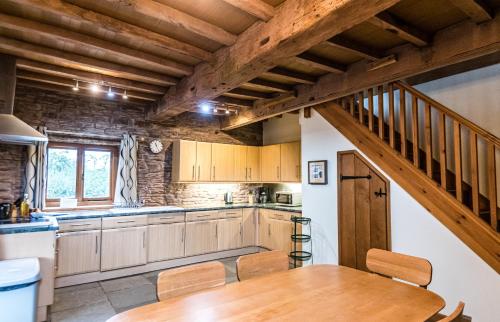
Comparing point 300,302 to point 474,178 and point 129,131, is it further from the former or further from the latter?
point 129,131

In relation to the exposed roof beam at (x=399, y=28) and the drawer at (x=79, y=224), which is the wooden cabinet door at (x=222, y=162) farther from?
the exposed roof beam at (x=399, y=28)

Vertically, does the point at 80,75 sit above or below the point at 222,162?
above

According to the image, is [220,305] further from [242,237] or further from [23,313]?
[242,237]

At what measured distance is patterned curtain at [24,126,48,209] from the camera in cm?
399

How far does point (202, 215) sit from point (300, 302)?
11.9 ft

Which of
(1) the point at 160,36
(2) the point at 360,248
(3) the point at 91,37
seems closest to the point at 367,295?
(2) the point at 360,248

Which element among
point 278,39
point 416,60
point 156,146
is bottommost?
point 156,146

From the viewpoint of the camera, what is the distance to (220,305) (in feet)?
5.03

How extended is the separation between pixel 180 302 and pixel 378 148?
2.90 meters

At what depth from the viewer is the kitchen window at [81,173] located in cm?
448

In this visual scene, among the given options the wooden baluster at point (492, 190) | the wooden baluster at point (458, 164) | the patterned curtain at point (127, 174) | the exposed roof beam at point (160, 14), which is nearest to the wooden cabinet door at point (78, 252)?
the patterned curtain at point (127, 174)

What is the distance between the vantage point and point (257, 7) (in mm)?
2117

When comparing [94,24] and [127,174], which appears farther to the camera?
[127,174]

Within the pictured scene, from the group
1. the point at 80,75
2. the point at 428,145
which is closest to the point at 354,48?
the point at 428,145
